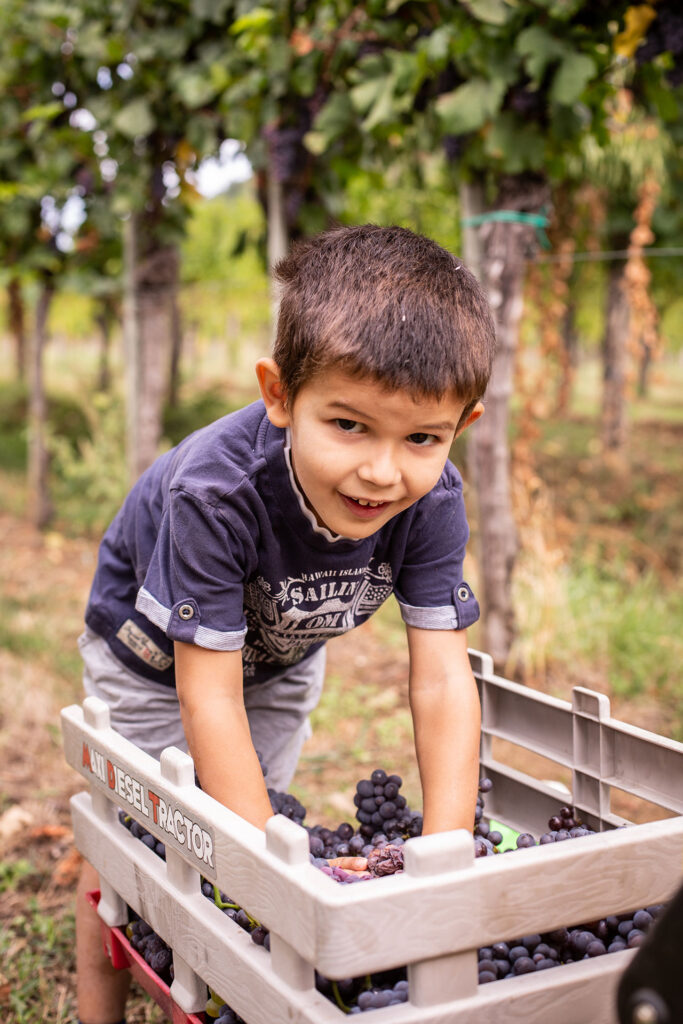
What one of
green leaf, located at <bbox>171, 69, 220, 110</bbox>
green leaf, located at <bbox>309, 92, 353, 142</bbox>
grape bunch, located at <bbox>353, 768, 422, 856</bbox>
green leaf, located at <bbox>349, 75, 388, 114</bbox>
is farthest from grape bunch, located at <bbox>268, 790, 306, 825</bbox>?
green leaf, located at <bbox>171, 69, 220, 110</bbox>

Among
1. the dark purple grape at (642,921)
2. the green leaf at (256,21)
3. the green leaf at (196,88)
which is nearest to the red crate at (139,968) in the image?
the dark purple grape at (642,921)

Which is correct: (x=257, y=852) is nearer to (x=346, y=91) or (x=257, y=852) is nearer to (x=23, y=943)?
(x=23, y=943)

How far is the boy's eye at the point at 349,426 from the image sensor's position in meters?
1.30

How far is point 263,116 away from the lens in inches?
147

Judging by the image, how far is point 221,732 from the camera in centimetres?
143

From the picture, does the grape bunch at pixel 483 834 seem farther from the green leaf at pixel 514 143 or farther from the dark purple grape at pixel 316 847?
the green leaf at pixel 514 143

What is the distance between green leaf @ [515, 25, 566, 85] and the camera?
8.72 feet

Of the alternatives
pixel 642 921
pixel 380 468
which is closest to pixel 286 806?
pixel 642 921

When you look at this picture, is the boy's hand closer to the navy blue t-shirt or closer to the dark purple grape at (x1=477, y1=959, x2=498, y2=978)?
the dark purple grape at (x1=477, y1=959, x2=498, y2=978)

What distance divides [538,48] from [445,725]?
1987mm

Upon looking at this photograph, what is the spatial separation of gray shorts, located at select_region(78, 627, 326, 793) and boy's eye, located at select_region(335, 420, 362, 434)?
813 mm

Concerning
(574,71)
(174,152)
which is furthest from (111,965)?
(174,152)

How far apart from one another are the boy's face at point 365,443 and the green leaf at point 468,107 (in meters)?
1.85

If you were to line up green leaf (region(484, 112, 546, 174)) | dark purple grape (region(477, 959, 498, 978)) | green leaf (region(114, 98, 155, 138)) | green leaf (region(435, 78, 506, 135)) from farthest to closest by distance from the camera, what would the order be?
1. green leaf (region(114, 98, 155, 138))
2. green leaf (region(484, 112, 546, 174))
3. green leaf (region(435, 78, 506, 135))
4. dark purple grape (region(477, 959, 498, 978))
